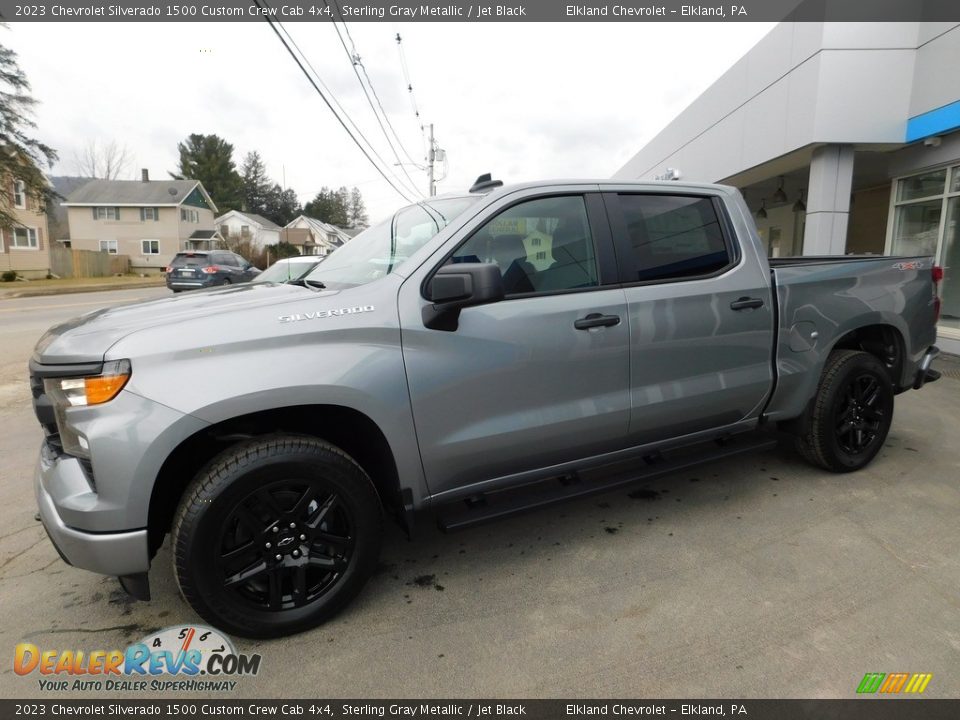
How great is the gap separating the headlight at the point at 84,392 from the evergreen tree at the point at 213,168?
8069cm

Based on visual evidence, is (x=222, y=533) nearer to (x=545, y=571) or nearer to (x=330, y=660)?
(x=330, y=660)

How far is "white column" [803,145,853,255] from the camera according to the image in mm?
9938

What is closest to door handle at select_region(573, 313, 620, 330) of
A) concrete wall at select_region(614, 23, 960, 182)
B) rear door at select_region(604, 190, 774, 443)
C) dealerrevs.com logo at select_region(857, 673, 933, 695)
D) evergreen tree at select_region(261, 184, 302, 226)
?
rear door at select_region(604, 190, 774, 443)

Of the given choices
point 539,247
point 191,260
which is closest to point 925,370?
point 539,247

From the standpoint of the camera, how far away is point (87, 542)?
217 cm

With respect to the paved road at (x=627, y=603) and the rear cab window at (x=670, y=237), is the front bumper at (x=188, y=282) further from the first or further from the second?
the rear cab window at (x=670, y=237)

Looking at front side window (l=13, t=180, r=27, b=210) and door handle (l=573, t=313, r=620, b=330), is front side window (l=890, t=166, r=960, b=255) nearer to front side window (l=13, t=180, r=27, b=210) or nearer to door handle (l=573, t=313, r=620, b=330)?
door handle (l=573, t=313, r=620, b=330)

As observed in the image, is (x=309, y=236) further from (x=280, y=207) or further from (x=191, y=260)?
(x=191, y=260)

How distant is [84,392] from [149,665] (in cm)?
114

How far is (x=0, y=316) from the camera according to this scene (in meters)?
13.8

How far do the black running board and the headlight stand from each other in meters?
1.45

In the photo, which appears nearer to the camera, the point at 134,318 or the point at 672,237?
the point at 134,318

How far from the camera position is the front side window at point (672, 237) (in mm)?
3229

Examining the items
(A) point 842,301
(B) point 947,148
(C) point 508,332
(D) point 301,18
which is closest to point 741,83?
(B) point 947,148
